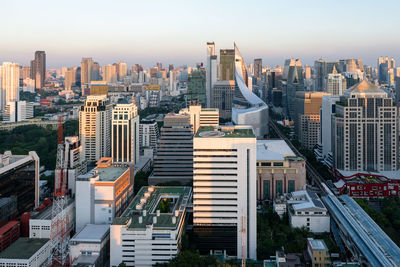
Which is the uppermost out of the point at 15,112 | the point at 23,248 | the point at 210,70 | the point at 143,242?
the point at 210,70

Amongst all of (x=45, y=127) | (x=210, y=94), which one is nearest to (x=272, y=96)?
(x=210, y=94)

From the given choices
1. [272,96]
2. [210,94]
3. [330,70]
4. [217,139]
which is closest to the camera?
[217,139]

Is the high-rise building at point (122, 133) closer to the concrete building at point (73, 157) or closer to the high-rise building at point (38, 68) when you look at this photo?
the concrete building at point (73, 157)

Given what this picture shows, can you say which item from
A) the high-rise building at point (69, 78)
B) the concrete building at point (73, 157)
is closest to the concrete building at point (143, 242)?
the concrete building at point (73, 157)

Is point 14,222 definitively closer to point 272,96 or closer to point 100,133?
point 100,133

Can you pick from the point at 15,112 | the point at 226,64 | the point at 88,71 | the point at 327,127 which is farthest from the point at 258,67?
the point at 327,127

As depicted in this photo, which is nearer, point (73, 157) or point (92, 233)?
point (92, 233)

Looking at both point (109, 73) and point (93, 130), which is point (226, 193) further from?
point (109, 73)

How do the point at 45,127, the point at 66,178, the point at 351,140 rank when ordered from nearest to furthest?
the point at 66,178, the point at 351,140, the point at 45,127
